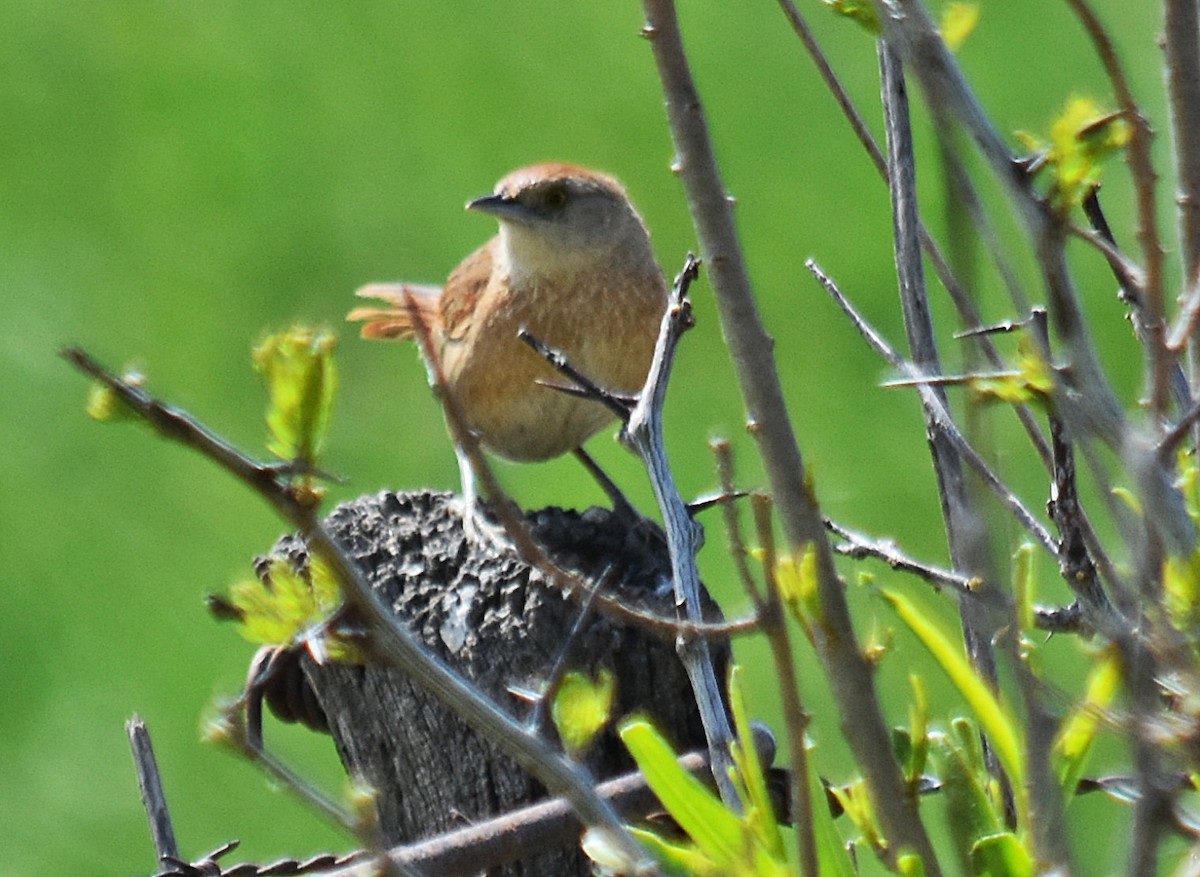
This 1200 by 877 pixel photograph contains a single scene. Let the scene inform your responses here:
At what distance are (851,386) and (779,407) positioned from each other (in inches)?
264

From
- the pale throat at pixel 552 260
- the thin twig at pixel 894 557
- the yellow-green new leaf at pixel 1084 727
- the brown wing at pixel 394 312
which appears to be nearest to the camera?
the yellow-green new leaf at pixel 1084 727

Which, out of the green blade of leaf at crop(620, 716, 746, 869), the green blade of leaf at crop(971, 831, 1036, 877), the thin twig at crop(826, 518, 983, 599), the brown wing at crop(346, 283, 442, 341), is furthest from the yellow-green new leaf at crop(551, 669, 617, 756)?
the brown wing at crop(346, 283, 442, 341)

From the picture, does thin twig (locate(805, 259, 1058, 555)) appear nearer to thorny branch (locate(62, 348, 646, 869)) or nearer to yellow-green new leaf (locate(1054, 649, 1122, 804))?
yellow-green new leaf (locate(1054, 649, 1122, 804))

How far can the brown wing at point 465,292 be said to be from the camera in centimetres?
520

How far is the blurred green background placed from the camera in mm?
7312

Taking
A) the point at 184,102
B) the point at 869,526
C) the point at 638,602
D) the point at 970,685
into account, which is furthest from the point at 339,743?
the point at 184,102

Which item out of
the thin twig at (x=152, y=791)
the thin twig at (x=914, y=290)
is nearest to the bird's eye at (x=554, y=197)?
the thin twig at (x=914, y=290)

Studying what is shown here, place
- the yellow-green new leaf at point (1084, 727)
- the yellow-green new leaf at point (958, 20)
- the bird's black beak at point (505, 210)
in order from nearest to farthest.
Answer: the yellow-green new leaf at point (1084, 727) → the yellow-green new leaf at point (958, 20) → the bird's black beak at point (505, 210)

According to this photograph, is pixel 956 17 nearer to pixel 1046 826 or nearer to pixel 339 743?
pixel 1046 826

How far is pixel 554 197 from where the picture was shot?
5.36m

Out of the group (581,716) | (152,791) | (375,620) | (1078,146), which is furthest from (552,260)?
(375,620)

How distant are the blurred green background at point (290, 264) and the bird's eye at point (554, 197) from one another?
118cm

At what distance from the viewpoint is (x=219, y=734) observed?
5.16 ft

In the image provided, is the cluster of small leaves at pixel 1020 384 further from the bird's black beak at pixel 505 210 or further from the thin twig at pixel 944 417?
the bird's black beak at pixel 505 210
